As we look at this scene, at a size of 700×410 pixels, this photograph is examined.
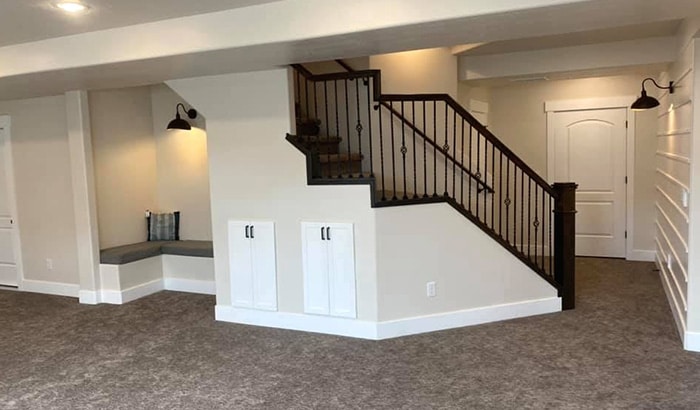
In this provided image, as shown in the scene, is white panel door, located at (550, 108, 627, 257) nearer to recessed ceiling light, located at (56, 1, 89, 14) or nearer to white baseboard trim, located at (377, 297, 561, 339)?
white baseboard trim, located at (377, 297, 561, 339)

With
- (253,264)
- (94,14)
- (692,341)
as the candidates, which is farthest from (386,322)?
(94,14)

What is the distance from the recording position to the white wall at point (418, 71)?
17.3 feet

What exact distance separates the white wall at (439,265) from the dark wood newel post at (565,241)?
34cm

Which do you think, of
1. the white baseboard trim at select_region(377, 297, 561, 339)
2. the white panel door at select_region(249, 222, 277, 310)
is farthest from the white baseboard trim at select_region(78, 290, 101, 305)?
the white baseboard trim at select_region(377, 297, 561, 339)

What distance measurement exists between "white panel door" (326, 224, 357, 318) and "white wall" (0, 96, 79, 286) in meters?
3.17

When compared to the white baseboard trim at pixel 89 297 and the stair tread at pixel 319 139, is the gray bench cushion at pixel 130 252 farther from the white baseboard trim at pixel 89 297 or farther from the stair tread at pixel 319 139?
the stair tread at pixel 319 139

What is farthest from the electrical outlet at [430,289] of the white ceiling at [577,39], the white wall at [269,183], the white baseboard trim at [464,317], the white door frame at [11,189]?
the white door frame at [11,189]

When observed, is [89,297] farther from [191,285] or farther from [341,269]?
[341,269]

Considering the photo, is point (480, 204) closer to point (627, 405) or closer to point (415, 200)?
point (415, 200)

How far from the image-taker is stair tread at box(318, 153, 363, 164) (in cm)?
461

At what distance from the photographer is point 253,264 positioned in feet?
15.0

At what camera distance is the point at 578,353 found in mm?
3744

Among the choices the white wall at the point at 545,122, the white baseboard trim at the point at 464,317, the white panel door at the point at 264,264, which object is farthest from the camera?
the white wall at the point at 545,122

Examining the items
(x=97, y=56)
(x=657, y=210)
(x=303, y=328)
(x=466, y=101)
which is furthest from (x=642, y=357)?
(x=97, y=56)
